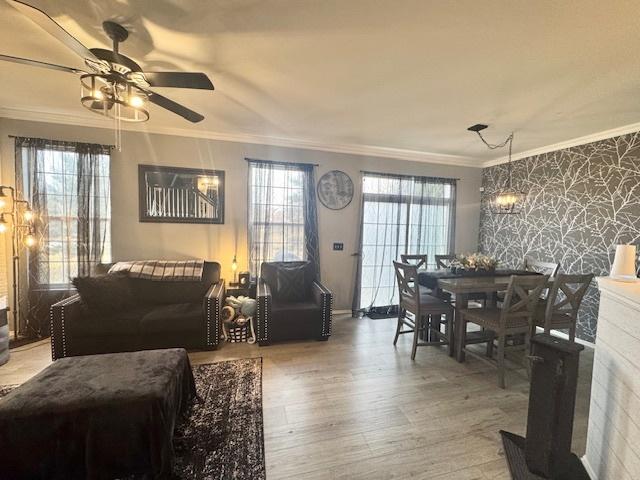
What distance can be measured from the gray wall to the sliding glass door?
7.2 inches

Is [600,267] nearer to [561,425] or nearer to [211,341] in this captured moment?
[561,425]

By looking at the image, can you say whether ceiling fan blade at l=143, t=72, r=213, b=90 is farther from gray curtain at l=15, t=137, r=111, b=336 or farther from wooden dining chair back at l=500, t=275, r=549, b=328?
wooden dining chair back at l=500, t=275, r=549, b=328

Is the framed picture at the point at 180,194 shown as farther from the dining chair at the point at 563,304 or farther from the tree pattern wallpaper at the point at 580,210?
the tree pattern wallpaper at the point at 580,210

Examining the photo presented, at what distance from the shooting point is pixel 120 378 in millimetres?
1646

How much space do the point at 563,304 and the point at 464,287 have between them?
39.0 inches

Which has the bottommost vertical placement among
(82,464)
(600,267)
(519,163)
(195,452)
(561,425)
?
(195,452)

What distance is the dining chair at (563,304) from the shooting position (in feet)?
8.42

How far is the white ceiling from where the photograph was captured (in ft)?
5.04

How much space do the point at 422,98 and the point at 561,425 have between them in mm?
2626

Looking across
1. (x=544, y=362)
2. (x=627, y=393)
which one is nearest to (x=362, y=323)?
(x=544, y=362)

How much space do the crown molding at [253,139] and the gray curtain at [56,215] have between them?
0.93ft

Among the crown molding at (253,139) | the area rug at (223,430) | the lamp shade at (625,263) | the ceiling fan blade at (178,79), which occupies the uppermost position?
the crown molding at (253,139)

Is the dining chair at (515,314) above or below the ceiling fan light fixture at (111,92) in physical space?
below

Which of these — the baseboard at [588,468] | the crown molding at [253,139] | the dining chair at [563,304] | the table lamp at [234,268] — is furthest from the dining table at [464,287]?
the table lamp at [234,268]
